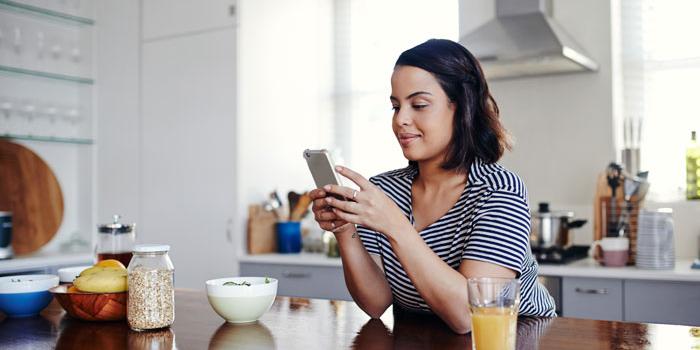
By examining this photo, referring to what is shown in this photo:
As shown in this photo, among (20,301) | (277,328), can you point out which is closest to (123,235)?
(20,301)

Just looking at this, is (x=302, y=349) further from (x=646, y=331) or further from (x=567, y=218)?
(x=567, y=218)

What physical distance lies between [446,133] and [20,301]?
3.56 ft

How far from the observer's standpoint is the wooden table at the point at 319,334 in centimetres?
→ 130

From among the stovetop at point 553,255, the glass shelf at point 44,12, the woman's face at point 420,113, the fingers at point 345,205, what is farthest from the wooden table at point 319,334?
the glass shelf at point 44,12

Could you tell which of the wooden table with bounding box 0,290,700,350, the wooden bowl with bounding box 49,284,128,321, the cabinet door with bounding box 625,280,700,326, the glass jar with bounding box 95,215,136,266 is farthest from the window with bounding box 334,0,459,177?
the wooden bowl with bounding box 49,284,128,321

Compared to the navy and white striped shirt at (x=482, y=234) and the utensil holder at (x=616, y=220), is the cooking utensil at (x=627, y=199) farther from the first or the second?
the navy and white striped shirt at (x=482, y=234)

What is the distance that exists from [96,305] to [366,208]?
2.08 feet

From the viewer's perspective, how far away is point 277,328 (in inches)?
57.6

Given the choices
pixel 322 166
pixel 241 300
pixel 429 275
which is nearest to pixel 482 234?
pixel 429 275

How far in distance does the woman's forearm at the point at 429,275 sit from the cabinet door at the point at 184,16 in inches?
94.7

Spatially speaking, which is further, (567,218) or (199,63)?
(199,63)

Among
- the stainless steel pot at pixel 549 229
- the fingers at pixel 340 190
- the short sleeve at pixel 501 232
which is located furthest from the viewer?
the stainless steel pot at pixel 549 229

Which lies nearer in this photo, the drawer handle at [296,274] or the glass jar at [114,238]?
the glass jar at [114,238]

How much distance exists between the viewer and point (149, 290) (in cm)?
144
